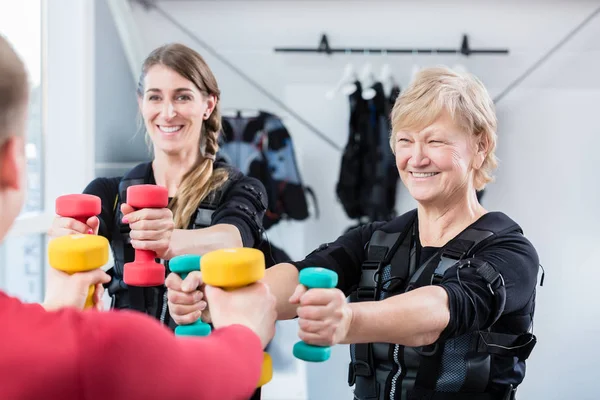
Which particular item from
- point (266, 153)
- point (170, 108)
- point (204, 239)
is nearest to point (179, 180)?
point (170, 108)

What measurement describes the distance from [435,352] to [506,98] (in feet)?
10.1

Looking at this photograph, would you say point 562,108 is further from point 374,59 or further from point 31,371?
point 31,371

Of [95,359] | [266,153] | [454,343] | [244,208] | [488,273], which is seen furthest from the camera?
[266,153]

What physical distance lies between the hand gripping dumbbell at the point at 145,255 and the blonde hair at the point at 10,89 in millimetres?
695

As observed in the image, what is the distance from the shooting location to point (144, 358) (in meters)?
0.86

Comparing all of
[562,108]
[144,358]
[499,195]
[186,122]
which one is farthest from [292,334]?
[144,358]

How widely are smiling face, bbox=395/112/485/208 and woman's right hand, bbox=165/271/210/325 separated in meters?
0.60

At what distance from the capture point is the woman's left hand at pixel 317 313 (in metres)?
1.22

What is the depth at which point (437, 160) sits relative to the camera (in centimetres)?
175

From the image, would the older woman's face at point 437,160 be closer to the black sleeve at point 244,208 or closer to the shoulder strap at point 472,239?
the shoulder strap at point 472,239

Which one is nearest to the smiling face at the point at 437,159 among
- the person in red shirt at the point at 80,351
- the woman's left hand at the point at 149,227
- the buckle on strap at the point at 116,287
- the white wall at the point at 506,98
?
the woman's left hand at the point at 149,227

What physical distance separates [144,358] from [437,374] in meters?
0.93

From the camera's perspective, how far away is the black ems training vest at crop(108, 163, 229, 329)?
2061 mm

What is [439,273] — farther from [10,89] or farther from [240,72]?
[240,72]
